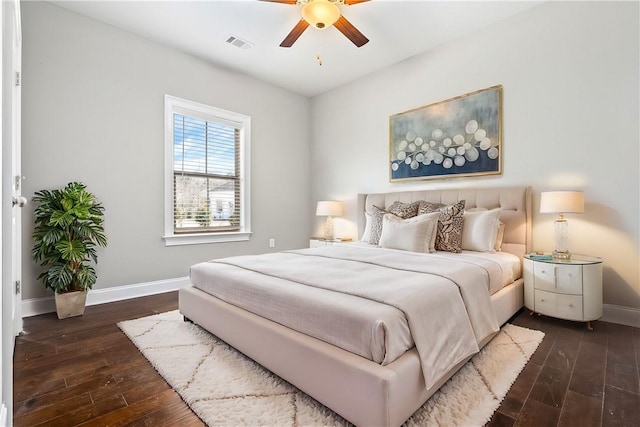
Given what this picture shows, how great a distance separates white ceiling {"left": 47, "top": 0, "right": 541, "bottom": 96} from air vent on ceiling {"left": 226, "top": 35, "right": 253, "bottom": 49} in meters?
0.05

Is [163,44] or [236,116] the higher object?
[163,44]

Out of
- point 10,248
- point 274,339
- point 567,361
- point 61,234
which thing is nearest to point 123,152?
point 61,234

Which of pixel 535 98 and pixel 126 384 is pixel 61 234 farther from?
pixel 535 98

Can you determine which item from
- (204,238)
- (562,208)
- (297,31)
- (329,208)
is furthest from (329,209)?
(562,208)

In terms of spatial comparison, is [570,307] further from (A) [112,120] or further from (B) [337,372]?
(A) [112,120]

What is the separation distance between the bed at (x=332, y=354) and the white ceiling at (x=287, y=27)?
6.56 ft

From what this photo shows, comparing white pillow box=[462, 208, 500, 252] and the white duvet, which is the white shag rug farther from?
white pillow box=[462, 208, 500, 252]

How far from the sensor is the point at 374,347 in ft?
4.19

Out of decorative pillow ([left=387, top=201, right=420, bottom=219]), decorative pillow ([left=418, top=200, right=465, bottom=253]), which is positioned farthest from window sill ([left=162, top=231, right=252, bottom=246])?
decorative pillow ([left=418, top=200, right=465, bottom=253])

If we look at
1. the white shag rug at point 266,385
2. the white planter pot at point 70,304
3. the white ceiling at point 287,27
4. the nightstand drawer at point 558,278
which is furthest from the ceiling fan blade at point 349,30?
the white planter pot at point 70,304

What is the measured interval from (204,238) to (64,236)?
4.92 feet

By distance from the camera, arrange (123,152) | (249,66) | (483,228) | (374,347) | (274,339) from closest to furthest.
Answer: (374,347)
(274,339)
(483,228)
(123,152)
(249,66)

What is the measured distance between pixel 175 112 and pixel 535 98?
13.3 feet

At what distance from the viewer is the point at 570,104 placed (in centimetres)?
282
